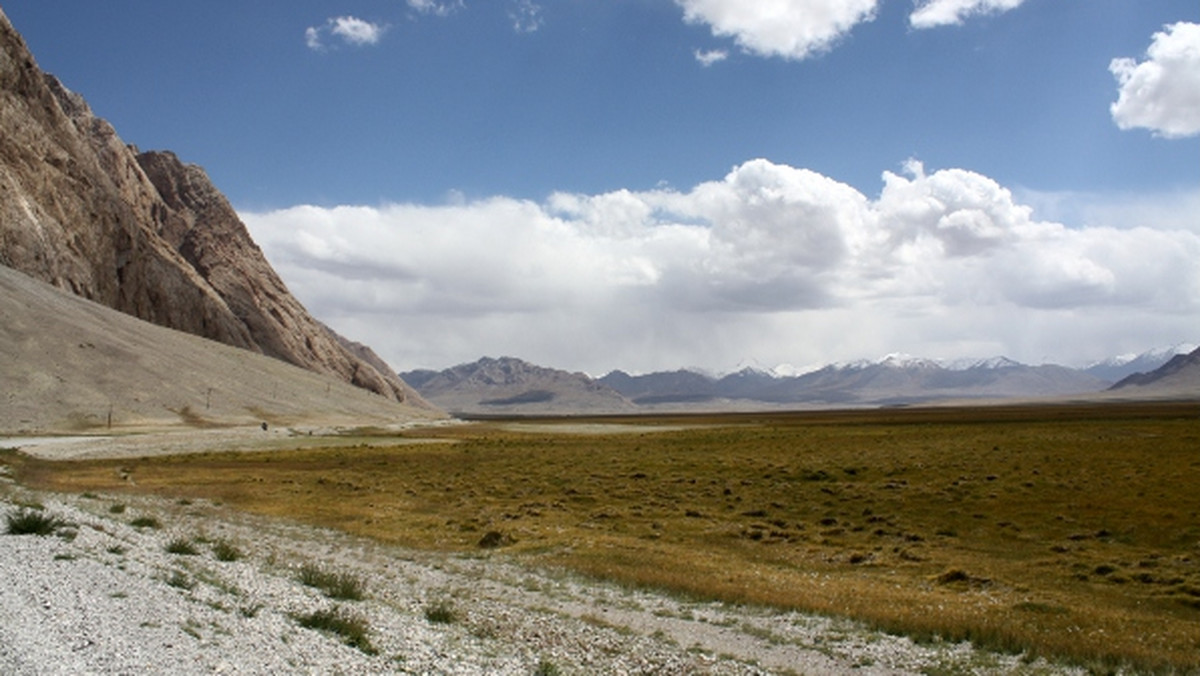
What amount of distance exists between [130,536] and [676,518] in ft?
78.8

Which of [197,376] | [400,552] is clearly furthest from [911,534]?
[197,376]

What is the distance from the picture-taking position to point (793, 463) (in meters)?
56.6

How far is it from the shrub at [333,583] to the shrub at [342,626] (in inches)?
105

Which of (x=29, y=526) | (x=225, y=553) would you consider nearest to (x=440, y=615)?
(x=225, y=553)

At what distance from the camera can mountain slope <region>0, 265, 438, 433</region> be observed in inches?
3821

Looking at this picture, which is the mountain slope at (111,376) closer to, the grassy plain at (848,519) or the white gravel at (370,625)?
the grassy plain at (848,519)

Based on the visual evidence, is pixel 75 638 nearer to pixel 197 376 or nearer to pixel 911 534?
pixel 911 534

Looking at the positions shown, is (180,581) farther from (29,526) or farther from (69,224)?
(69,224)

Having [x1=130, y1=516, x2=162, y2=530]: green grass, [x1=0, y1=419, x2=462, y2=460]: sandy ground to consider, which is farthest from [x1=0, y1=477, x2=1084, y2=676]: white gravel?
[x1=0, y1=419, x2=462, y2=460]: sandy ground

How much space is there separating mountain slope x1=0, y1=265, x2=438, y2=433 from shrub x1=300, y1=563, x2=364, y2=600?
87915 millimetres

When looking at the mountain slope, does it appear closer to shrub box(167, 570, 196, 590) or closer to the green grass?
the green grass

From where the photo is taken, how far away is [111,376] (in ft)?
368

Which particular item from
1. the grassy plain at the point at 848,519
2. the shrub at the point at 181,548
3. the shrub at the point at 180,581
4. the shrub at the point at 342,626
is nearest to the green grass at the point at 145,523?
the shrub at the point at 181,548

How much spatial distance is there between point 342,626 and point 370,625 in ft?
2.94
